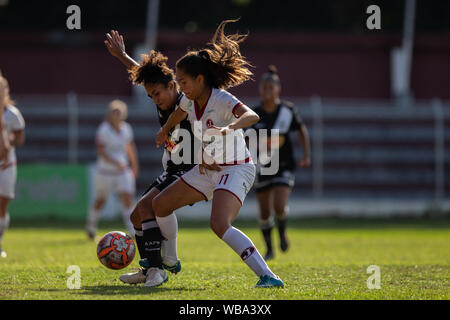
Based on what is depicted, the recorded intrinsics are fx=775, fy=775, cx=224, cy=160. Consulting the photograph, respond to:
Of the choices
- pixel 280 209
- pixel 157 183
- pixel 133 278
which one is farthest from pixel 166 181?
pixel 280 209

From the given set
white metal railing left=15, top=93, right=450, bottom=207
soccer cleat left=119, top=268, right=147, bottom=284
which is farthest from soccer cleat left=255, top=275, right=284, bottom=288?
white metal railing left=15, top=93, right=450, bottom=207

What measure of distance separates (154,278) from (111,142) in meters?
8.32

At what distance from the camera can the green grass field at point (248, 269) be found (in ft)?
20.9

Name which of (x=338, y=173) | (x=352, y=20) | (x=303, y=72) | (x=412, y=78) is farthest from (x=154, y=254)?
(x=352, y=20)

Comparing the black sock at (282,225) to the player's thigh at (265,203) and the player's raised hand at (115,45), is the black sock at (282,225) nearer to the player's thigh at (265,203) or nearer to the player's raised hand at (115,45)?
the player's thigh at (265,203)

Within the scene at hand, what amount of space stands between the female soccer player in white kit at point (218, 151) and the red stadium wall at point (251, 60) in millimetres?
18910

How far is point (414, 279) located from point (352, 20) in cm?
2300

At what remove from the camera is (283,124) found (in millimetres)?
11773

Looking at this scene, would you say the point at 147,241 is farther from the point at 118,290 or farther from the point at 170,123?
the point at 170,123

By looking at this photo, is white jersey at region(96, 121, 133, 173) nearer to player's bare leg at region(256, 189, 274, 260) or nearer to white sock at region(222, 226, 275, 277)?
player's bare leg at region(256, 189, 274, 260)

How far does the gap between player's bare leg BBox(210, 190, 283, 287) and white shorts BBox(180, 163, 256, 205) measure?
3.5 inches

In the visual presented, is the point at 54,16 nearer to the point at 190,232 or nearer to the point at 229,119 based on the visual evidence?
the point at 190,232

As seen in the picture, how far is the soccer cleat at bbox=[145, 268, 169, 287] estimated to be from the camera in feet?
22.7

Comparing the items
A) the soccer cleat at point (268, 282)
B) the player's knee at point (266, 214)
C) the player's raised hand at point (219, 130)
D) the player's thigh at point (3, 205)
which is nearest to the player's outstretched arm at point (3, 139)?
→ the player's thigh at point (3, 205)
